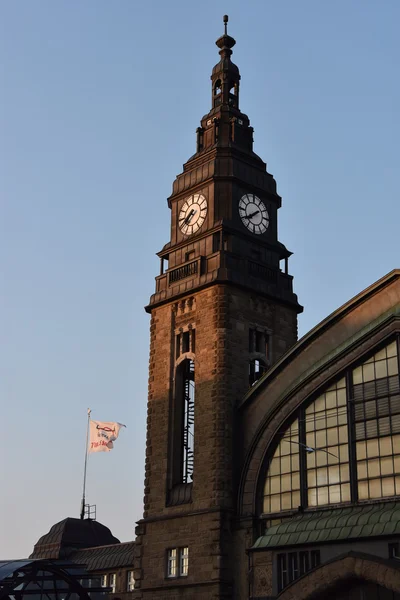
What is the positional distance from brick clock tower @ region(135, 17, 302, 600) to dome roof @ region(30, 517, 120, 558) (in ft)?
102

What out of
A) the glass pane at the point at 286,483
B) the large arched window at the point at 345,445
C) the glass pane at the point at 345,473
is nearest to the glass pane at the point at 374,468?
the large arched window at the point at 345,445

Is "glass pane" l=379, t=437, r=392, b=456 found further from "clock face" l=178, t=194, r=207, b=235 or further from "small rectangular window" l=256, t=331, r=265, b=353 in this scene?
"clock face" l=178, t=194, r=207, b=235

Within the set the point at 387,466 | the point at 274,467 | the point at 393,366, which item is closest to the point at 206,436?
the point at 274,467

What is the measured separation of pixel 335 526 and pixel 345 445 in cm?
458

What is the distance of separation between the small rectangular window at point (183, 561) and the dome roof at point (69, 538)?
33.5 metres

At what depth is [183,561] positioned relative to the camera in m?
53.8

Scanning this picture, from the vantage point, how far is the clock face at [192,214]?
61.2 m

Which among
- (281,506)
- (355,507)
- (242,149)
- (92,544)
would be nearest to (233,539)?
(281,506)

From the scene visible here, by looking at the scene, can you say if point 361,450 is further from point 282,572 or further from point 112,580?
point 112,580

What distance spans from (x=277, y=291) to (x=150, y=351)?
915cm

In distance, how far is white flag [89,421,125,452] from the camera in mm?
77875

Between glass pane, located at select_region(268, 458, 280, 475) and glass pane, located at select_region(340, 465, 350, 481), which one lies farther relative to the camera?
glass pane, located at select_region(268, 458, 280, 475)

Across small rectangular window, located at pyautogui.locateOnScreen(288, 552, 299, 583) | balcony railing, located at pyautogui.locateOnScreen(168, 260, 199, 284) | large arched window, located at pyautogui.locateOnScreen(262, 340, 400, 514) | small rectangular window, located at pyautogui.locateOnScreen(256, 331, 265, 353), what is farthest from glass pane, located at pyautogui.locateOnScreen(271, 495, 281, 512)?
balcony railing, located at pyautogui.locateOnScreen(168, 260, 199, 284)

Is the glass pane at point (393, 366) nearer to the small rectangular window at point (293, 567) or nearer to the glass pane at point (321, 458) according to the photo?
the glass pane at point (321, 458)
